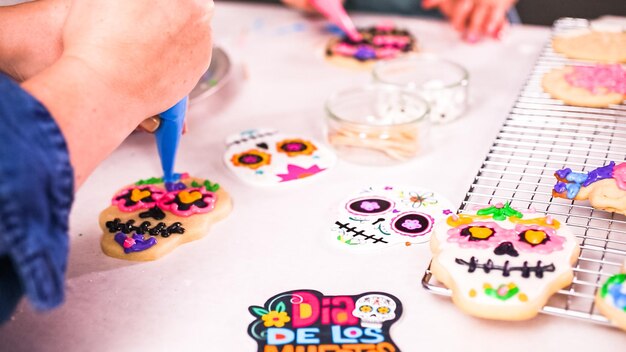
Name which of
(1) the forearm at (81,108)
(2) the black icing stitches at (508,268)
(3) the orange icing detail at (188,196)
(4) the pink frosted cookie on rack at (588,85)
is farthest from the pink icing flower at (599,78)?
(1) the forearm at (81,108)

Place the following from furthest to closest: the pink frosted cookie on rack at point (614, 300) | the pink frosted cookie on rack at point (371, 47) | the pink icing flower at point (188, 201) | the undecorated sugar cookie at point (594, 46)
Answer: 1. the pink frosted cookie on rack at point (371, 47)
2. the undecorated sugar cookie at point (594, 46)
3. the pink icing flower at point (188, 201)
4. the pink frosted cookie on rack at point (614, 300)

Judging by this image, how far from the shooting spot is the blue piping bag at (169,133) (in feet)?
2.72

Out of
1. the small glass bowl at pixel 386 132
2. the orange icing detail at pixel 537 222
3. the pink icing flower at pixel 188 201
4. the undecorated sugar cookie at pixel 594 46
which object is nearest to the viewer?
the orange icing detail at pixel 537 222

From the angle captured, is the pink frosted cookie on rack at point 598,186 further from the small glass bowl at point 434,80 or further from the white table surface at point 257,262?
the small glass bowl at point 434,80

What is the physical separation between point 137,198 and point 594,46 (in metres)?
0.80

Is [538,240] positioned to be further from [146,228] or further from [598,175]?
[146,228]

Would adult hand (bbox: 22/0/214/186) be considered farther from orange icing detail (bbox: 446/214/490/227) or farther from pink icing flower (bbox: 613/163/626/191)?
pink icing flower (bbox: 613/163/626/191)

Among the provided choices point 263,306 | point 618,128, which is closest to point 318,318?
point 263,306

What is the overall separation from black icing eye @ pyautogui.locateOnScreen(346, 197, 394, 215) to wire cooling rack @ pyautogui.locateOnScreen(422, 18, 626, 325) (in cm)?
10

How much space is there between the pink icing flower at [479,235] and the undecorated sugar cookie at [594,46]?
562 millimetres

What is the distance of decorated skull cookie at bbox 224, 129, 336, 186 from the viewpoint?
96 cm

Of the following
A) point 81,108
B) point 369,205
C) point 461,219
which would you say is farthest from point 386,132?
point 81,108

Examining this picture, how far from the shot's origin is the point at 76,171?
2.01ft

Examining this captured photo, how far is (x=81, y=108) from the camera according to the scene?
2.02 ft
